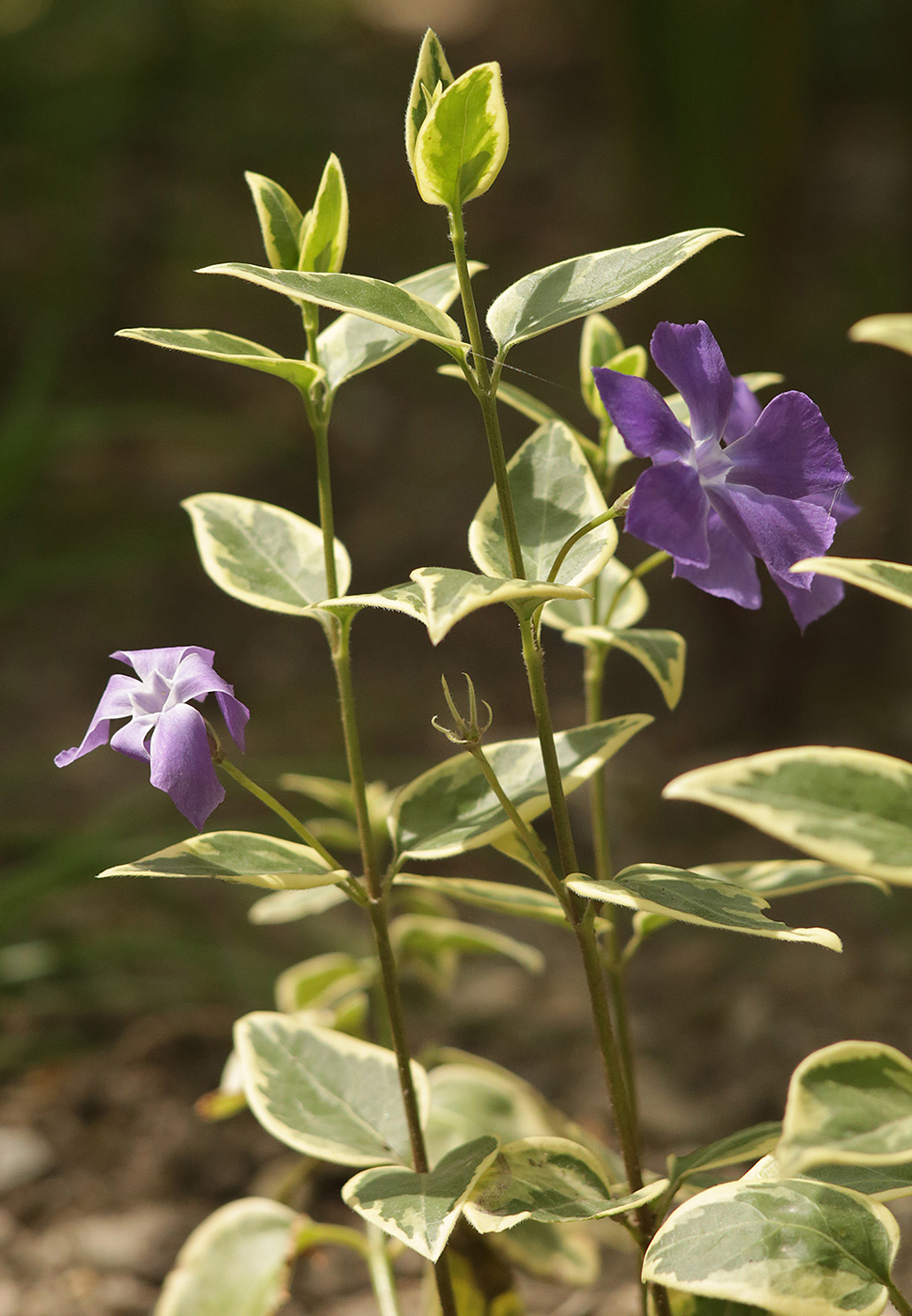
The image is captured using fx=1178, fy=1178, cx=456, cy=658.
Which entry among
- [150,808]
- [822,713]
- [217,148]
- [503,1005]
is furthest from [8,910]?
[217,148]

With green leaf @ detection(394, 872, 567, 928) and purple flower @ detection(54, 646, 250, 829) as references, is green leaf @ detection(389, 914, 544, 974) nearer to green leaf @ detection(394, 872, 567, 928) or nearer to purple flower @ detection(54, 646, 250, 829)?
green leaf @ detection(394, 872, 567, 928)

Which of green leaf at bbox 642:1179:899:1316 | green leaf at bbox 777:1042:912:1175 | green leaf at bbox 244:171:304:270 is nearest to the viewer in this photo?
green leaf at bbox 777:1042:912:1175

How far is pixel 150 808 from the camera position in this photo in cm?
173

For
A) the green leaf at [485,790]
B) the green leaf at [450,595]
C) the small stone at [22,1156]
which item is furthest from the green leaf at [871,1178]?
the small stone at [22,1156]

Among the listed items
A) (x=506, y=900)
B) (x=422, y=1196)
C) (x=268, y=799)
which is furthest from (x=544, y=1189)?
(x=268, y=799)

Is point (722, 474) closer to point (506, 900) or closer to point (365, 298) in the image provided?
point (365, 298)

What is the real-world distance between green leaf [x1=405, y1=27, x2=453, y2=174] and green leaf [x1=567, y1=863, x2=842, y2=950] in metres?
0.38

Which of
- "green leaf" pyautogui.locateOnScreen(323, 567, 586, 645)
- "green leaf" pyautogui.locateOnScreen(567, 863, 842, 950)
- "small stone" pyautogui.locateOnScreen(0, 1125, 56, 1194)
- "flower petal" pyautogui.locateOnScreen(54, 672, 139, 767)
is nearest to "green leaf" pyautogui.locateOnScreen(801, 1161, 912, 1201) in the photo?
"green leaf" pyautogui.locateOnScreen(567, 863, 842, 950)

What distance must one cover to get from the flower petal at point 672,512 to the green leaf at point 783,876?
0.84 ft

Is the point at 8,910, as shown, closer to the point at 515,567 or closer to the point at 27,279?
the point at 515,567

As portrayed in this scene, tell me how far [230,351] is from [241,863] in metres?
0.29

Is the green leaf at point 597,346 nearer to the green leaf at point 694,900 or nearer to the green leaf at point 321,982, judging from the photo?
the green leaf at point 694,900

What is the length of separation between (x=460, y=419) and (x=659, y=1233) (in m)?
2.28

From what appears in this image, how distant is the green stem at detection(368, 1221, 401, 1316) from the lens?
3.08 ft
